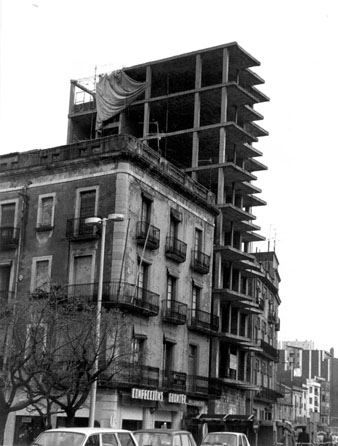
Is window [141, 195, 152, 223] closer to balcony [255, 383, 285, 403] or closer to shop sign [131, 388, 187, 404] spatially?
shop sign [131, 388, 187, 404]

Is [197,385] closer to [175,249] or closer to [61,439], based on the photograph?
[175,249]

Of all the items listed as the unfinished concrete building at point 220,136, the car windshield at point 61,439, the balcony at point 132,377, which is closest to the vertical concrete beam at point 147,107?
the unfinished concrete building at point 220,136

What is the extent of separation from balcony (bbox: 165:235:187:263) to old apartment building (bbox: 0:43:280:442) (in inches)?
4.5

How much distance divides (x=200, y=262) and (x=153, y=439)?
85.9 ft

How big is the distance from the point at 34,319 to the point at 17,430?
1262 cm

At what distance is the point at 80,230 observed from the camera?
136ft

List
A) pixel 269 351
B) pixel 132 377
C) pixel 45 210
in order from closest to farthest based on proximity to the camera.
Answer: pixel 132 377 < pixel 45 210 < pixel 269 351

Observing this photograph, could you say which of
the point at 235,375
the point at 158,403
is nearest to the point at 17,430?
the point at 158,403

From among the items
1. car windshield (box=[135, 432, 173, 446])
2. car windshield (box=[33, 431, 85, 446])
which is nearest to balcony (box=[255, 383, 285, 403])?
car windshield (box=[135, 432, 173, 446])

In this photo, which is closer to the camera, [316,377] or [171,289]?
[171,289]

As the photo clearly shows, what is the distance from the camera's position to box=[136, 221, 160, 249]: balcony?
4159 cm

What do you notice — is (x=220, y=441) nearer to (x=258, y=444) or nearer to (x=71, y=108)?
(x=258, y=444)

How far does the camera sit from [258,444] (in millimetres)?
53469

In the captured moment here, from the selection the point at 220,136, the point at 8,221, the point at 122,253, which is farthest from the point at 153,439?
the point at 220,136
